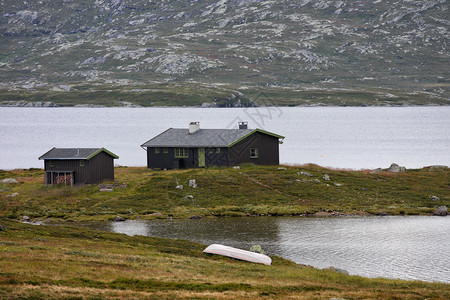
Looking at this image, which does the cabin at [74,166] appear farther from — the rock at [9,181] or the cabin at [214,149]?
the cabin at [214,149]

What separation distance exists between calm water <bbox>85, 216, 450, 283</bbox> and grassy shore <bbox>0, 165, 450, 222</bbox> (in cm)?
371

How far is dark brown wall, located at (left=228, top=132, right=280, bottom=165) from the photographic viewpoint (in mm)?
79438

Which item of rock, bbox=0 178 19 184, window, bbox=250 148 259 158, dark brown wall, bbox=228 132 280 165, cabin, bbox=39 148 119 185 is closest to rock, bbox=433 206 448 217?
dark brown wall, bbox=228 132 280 165

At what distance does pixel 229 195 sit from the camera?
69438mm

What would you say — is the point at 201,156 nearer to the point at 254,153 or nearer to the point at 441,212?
the point at 254,153

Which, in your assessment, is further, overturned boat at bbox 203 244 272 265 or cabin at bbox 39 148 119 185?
cabin at bbox 39 148 119 185

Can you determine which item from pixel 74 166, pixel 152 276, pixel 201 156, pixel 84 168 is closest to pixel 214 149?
pixel 201 156

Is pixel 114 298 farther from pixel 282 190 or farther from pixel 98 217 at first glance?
pixel 282 190

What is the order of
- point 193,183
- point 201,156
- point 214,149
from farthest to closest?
point 201,156 < point 214,149 < point 193,183

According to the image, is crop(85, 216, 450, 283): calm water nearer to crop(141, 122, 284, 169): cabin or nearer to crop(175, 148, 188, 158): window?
crop(141, 122, 284, 169): cabin

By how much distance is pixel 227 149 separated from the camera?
7850cm

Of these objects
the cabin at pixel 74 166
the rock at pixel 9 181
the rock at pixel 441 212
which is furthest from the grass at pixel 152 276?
the rock at pixel 9 181

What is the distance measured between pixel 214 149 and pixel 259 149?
6111 millimetres

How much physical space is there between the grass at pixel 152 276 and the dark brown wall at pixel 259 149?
125 feet
